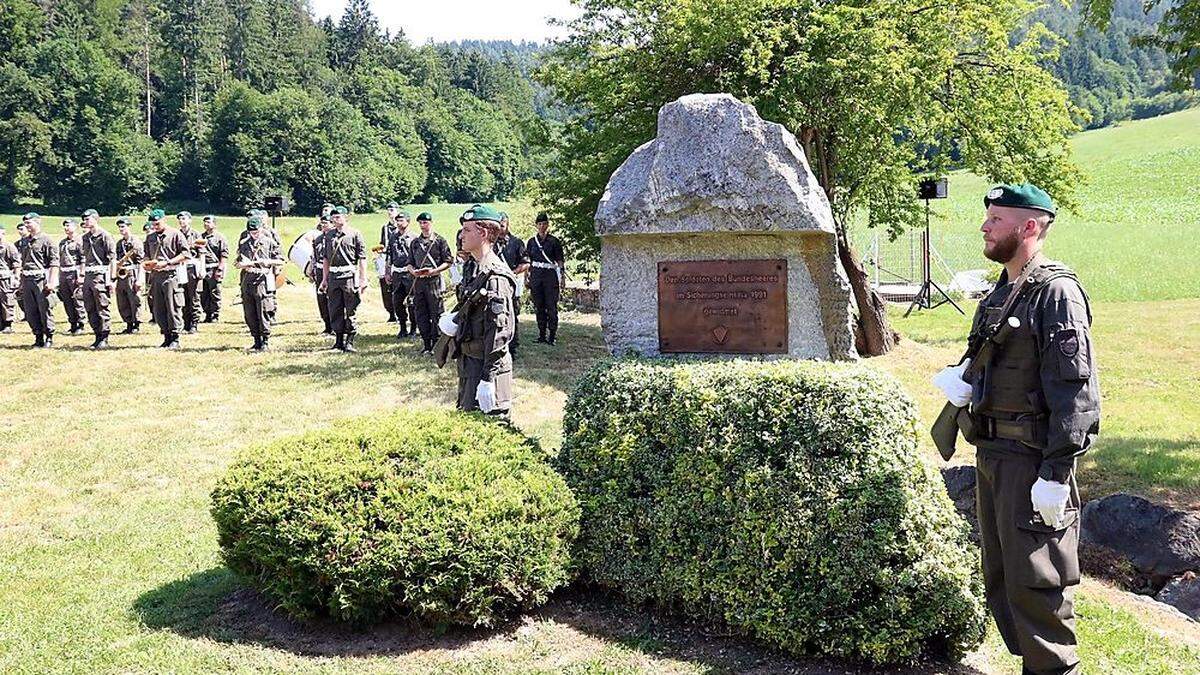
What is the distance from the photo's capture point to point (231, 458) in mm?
8828

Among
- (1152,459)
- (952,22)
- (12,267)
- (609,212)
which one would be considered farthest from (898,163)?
(12,267)

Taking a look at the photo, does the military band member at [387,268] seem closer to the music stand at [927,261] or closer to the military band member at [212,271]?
the military band member at [212,271]

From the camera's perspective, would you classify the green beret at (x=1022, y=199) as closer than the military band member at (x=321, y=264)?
Yes

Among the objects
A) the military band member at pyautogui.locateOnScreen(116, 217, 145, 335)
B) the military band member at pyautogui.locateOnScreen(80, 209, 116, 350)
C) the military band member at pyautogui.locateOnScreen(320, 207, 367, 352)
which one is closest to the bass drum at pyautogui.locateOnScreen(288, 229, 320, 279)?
the military band member at pyautogui.locateOnScreen(320, 207, 367, 352)

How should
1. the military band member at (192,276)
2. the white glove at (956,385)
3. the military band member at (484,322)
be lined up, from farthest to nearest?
the military band member at (192,276), the military band member at (484,322), the white glove at (956,385)

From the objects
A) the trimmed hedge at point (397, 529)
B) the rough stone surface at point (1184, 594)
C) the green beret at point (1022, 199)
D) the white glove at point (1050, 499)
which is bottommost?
the rough stone surface at point (1184, 594)

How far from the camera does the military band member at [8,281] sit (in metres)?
17.8

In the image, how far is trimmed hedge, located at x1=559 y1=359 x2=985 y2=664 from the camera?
4094 mm

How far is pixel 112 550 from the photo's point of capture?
6297mm

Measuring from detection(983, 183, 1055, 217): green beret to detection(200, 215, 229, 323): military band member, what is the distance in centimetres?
1683

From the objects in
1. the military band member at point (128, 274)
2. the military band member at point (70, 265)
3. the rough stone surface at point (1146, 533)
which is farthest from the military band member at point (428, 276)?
the rough stone surface at point (1146, 533)

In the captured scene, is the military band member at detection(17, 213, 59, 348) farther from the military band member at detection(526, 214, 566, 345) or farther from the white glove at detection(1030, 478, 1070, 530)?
the white glove at detection(1030, 478, 1070, 530)

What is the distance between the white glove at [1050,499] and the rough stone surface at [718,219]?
233 cm

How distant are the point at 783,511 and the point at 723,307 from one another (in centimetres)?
179
